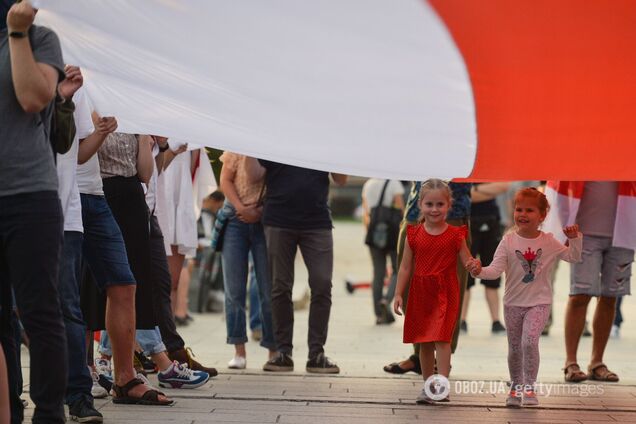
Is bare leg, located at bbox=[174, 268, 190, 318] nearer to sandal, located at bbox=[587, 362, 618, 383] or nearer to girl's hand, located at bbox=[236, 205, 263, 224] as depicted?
girl's hand, located at bbox=[236, 205, 263, 224]

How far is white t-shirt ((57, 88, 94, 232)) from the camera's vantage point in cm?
568

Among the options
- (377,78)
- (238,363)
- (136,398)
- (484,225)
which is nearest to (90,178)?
(136,398)

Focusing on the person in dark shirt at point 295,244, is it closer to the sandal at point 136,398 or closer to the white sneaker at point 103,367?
the white sneaker at point 103,367

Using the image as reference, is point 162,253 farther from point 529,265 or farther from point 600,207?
point 600,207

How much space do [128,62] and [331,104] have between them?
0.99m

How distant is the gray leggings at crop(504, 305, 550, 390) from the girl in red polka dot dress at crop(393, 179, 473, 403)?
357 millimetres

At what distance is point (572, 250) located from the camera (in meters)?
6.63

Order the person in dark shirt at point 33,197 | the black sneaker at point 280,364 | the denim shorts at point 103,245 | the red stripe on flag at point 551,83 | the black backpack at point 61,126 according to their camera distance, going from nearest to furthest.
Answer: the person in dark shirt at point 33,197 < the black backpack at point 61,126 < the red stripe on flag at point 551,83 < the denim shorts at point 103,245 < the black sneaker at point 280,364

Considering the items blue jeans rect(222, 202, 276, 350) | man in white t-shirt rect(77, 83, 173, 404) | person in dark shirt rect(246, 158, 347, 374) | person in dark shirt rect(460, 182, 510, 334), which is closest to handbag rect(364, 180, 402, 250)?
person in dark shirt rect(460, 182, 510, 334)

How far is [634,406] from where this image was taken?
22.3ft

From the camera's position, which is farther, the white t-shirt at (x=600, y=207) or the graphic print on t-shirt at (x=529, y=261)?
the white t-shirt at (x=600, y=207)

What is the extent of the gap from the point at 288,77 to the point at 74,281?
4.86ft

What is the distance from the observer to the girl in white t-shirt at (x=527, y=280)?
6.64m

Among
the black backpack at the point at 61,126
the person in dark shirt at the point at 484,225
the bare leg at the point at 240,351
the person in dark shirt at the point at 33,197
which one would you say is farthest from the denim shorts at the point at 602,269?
the person in dark shirt at the point at 33,197
